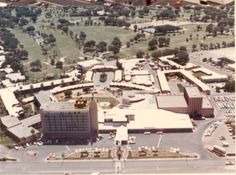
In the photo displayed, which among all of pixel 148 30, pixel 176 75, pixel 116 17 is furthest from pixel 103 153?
pixel 116 17

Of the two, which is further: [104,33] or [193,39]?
[104,33]

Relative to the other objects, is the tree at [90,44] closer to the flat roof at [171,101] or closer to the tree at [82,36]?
the tree at [82,36]

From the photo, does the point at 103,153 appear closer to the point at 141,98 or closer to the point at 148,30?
the point at 141,98

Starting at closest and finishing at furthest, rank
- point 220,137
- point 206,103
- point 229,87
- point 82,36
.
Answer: point 220,137, point 206,103, point 229,87, point 82,36

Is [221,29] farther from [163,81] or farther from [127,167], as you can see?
[127,167]

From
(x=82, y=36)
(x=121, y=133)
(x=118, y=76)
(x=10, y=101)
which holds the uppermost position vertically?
(x=82, y=36)

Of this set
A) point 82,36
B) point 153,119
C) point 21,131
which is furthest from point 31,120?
point 82,36

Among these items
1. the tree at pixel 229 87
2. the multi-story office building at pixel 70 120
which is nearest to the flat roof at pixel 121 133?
the multi-story office building at pixel 70 120
